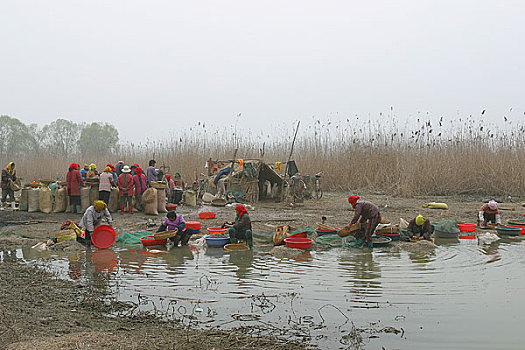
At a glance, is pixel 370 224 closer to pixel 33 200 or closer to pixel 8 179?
pixel 33 200

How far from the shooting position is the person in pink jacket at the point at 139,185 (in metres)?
14.4

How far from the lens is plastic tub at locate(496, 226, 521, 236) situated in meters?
9.95

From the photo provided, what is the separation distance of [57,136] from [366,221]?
44.4 meters

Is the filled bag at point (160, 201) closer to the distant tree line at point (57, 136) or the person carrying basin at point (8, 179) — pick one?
the person carrying basin at point (8, 179)

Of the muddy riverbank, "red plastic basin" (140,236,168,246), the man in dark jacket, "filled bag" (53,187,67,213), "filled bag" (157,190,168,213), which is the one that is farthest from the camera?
the man in dark jacket

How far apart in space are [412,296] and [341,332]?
1.60 m

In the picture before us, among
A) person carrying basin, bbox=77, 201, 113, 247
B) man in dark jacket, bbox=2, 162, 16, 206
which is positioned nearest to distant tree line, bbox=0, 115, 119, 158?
man in dark jacket, bbox=2, 162, 16, 206

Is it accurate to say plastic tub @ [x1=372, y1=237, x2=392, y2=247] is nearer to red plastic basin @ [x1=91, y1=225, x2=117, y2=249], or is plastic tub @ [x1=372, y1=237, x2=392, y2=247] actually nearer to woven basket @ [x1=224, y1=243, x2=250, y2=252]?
woven basket @ [x1=224, y1=243, x2=250, y2=252]

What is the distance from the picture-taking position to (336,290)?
20.3ft

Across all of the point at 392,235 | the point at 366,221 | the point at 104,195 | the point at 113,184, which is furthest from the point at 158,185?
the point at 392,235

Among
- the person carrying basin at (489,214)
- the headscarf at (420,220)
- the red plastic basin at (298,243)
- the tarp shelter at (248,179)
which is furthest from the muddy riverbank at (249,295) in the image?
the tarp shelter at (248,179)

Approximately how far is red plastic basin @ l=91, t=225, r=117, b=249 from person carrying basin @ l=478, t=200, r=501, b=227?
312 inches

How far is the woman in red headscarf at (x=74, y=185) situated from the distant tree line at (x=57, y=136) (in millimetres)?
30535

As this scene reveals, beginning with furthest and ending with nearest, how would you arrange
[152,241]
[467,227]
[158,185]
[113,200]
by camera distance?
[158,185]
[113,200]
[467,227]
[152,241]
